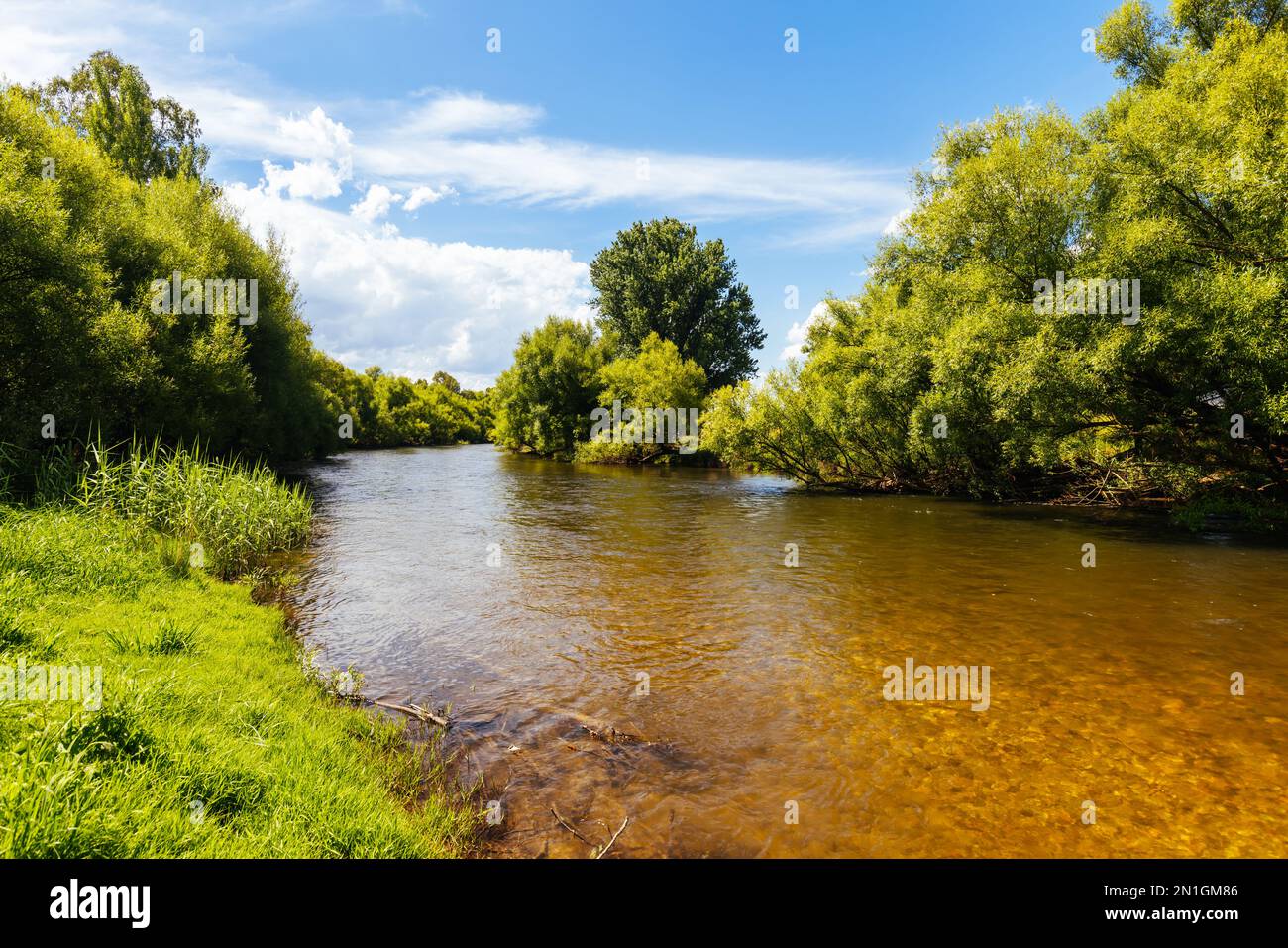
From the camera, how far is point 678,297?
73750 millimetres

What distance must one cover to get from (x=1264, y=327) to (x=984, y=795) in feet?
59.8

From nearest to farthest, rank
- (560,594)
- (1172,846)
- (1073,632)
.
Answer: (1172,846) < (1073,632) < (560,594)

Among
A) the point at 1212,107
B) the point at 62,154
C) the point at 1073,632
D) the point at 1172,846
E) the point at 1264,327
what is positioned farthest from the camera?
the point at 62,154

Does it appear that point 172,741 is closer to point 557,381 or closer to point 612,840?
point 612,840

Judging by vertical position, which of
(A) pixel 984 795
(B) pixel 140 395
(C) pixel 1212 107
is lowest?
(A) pixel 984 795

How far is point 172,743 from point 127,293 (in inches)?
1159

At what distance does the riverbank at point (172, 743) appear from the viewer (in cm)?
386

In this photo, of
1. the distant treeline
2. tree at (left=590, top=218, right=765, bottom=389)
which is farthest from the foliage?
tree at (left=590, top=218, right=765, bottom=389)

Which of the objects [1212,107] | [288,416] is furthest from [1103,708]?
[288,416]

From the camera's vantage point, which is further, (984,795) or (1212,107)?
(1212,107)

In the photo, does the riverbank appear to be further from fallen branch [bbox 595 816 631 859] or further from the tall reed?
the tall reed

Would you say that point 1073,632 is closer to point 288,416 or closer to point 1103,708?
point 1103,708

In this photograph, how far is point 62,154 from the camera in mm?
23219

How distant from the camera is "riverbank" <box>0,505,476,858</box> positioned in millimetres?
3863
